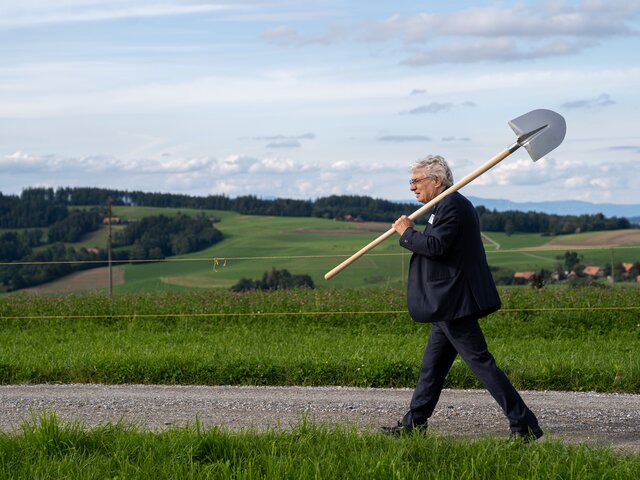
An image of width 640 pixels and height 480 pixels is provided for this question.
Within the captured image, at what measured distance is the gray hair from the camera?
7.41 m

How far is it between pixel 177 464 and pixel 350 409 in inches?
107

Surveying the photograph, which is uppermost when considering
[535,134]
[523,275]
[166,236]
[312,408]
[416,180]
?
[535,134]

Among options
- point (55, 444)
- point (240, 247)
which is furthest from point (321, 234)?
point (55, 444)

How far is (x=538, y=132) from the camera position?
773cm

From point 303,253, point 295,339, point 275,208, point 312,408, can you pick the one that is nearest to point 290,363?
point 312,408

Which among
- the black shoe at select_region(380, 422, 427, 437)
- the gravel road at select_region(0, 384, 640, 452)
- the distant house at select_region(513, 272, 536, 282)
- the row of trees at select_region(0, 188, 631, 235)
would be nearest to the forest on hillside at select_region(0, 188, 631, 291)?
the row of trees at select_region(0, 188, 631, 235)

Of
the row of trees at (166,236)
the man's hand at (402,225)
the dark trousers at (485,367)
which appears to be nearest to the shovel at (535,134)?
the man's hand at (402,225)

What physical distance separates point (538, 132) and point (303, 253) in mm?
41651

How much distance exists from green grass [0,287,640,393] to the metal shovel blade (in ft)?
11.1

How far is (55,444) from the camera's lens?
711 cm

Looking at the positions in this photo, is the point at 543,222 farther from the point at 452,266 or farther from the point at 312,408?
the point at 452,266

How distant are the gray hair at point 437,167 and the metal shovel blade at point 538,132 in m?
0.68

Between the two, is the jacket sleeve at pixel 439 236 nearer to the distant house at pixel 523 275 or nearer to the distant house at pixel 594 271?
the distant house at pixel 594 271

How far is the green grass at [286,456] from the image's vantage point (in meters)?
6.38
